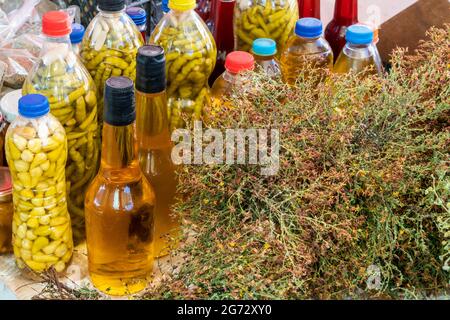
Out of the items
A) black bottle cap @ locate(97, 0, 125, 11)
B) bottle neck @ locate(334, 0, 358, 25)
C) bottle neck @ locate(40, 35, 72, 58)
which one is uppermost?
black bottle cap @ locate(97, 0, 125, 11)

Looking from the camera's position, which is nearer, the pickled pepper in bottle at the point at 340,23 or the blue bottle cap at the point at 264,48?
the blue bottle cap at the point at 264,48

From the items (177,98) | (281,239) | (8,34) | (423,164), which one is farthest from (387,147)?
(8,34)

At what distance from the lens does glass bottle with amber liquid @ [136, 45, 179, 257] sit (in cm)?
99

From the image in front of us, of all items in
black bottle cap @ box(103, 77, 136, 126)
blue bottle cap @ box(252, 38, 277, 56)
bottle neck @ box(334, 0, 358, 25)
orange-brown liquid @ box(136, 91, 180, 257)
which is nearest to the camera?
black bottle cap @ box(103, 77, 136, 126)

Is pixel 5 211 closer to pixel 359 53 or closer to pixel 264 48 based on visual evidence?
pixel 264 48

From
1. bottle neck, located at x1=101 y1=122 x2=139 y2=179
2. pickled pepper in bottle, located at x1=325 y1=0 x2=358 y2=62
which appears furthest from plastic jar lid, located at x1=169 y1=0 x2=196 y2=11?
pickled pepper in bottle, located at x1=325 y1=0 x2=358 y2=62

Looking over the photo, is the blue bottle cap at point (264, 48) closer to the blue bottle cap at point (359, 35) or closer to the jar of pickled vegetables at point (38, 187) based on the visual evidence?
the blue bottle cap at point (359, 35)

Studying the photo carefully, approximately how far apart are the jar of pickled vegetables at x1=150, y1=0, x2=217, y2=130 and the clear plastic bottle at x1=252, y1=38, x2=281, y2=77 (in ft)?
0.22

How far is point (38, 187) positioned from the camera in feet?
3.30

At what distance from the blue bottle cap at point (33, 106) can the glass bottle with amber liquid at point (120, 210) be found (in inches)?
3.2

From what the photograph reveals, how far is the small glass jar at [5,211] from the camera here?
1.09 meters

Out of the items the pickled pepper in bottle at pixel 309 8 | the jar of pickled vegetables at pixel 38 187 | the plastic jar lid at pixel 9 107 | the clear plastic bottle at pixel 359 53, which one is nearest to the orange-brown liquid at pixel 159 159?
the jar of pickled vegetables at pixel 38 187

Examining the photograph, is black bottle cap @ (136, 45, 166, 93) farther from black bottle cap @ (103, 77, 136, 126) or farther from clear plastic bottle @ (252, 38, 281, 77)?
clear plastic bottle @ (252, 38, 281, 77)
